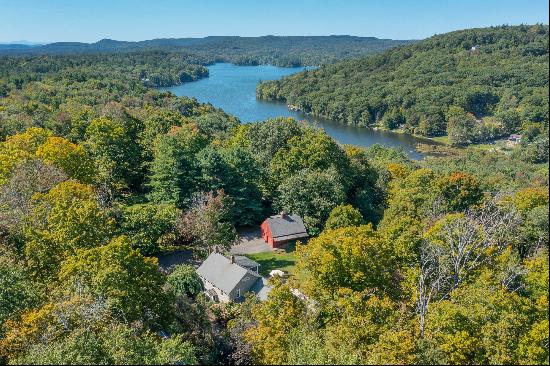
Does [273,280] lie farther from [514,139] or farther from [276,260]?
[514,139]

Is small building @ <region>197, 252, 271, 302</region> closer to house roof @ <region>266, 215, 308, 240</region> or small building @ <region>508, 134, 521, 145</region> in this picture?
house roof @ <region>266, 215, 308, 240</region>

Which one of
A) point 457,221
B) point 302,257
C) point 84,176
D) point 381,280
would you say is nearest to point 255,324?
point 302,257

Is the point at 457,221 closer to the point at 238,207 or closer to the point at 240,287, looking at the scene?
the point at 240,287

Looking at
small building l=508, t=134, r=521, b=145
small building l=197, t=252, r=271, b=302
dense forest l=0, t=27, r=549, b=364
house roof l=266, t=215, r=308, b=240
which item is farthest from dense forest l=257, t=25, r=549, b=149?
small building l=197, t=252, r=271, b=302

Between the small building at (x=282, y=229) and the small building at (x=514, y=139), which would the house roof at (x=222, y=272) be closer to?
the small building at (x=282, y=229)

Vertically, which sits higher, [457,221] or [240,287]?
[457,221]

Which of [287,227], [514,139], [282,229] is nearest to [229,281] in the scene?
[282,229]
